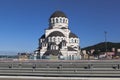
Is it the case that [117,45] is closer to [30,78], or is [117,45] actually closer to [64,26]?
[64,26]

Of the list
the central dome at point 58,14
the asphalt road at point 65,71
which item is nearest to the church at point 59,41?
the central dome at point 58,14

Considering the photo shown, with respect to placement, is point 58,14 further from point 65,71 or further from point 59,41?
point 65,71

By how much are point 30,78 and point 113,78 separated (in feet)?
22.1

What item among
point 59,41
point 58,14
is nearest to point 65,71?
point 59,41

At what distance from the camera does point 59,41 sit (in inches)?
4063

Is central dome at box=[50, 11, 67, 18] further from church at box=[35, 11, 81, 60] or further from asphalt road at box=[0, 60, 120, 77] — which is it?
asphalt road at box=[0, 60, 120, 77]

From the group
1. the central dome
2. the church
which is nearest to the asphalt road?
the church

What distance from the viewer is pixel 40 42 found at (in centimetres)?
10812

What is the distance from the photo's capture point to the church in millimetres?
98887

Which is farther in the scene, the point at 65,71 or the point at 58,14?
the point at 58,14

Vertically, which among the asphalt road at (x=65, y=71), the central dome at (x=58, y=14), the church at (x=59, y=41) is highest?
the central dome at (x=58, y=14)

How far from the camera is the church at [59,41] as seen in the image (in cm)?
9889

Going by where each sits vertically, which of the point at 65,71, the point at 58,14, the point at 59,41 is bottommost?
the point at 65,71

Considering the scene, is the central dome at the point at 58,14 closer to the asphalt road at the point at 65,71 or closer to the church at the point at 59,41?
the church at the point at 59,41
